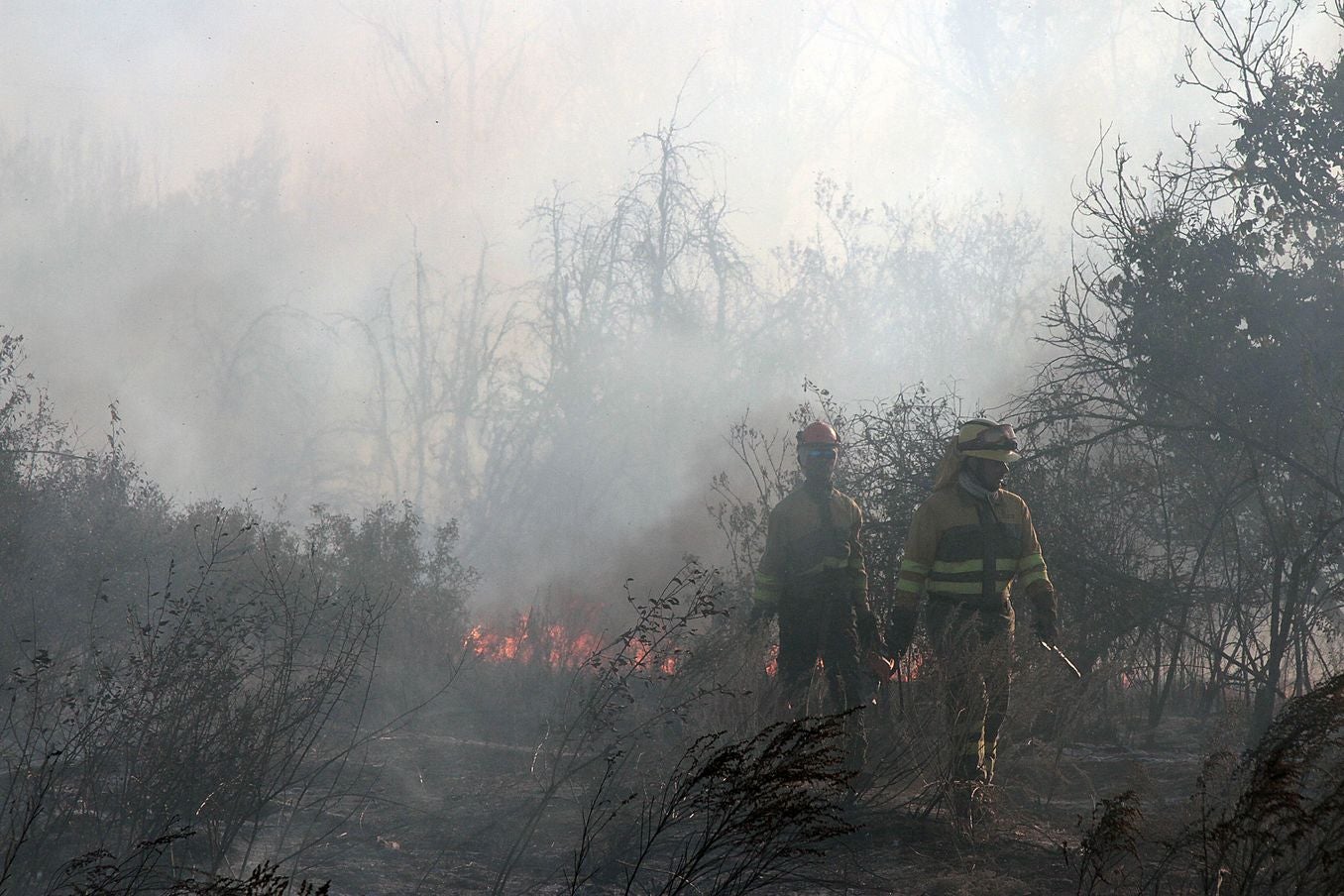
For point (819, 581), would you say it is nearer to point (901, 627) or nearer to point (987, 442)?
point (901, 627)

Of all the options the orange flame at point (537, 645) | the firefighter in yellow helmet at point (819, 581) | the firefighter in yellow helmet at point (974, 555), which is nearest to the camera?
the firefighter in yellow helmet at point (974, 555)

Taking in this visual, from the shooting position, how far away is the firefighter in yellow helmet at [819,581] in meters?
5.92

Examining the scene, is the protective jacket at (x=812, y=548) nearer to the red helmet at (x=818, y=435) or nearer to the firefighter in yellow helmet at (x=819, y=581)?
the firefighter in yellow helmet at (x=819, y=581)

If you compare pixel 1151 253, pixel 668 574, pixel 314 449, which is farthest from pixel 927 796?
pixel 314 449

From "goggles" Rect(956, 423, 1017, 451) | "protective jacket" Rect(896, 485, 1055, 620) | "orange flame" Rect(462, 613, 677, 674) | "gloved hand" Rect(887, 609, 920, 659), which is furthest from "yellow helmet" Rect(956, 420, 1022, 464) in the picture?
"orange flame" Rect(462, 613, 677, 674)

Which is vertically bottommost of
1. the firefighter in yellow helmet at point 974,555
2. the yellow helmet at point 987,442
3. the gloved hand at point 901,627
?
the gloved hand at point 901,627

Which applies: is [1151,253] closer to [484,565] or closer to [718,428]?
[718,428]

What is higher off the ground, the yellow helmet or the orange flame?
the yellow helmet

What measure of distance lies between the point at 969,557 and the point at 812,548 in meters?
0.93

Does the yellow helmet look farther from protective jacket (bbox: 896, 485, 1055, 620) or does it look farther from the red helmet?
the red helmet

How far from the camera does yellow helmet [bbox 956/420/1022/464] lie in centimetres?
530

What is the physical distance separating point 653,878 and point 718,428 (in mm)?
22088

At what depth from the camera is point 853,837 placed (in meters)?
4.78

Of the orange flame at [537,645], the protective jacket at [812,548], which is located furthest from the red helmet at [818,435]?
the orange flame at [537,645]
